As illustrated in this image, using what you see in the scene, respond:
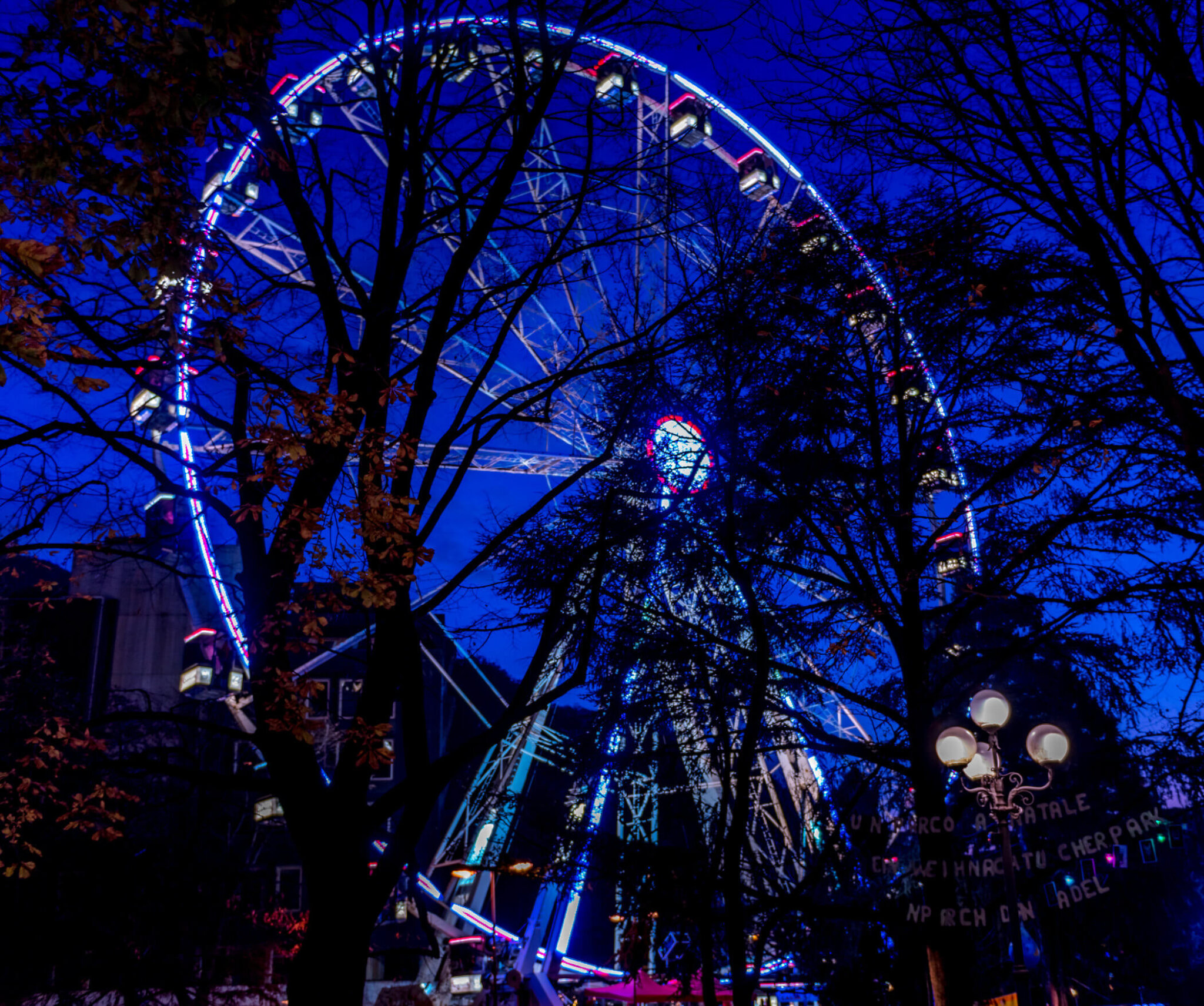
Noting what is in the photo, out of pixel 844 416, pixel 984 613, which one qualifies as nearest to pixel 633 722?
pixel 844 416

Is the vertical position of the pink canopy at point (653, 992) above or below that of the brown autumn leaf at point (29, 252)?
below

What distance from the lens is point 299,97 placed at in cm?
2045

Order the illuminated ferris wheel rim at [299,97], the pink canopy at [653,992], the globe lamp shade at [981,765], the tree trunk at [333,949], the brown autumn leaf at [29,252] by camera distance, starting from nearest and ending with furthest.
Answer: the brown autumn leaf at [29,252]
the tree trunk at [333,949]
the illuminated ferris wheel rim at [299,97]
the globe lamp shade at [981,765]
the pink canopy at [653,992]

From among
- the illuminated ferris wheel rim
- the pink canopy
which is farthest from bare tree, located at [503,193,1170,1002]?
the pink canopy

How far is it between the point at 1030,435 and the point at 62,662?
37889 mm

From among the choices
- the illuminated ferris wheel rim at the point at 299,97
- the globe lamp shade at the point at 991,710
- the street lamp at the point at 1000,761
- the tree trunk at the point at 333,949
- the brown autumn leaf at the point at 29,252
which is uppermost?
the illuminated ferris wheel rim at the point at 299,97

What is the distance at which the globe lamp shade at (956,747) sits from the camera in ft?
24.2

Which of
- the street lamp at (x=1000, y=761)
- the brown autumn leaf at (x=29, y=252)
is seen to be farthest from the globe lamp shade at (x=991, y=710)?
the brown autumn leaf at (x=29, y=252)

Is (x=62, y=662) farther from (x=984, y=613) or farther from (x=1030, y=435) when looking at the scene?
(x=1030, y=435)

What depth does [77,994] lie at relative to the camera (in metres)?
18.8

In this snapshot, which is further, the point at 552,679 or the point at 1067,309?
the point at 552,679

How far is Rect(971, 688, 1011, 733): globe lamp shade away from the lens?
7648 millimetres

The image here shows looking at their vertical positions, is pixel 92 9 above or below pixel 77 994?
A: above

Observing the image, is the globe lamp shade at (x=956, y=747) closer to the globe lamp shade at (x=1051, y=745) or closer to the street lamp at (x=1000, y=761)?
the street lamp at (x=1000, y=761)
